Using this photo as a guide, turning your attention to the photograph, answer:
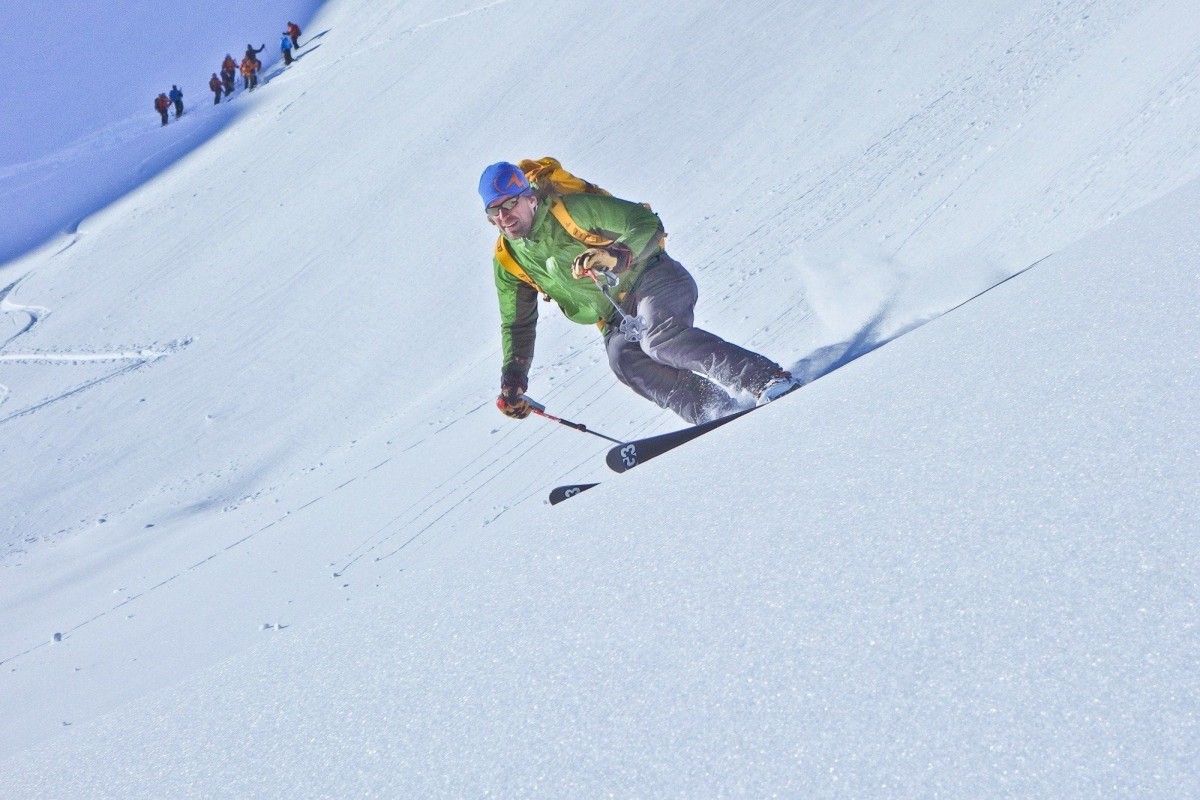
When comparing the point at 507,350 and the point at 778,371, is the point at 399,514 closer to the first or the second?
the point at 507,350

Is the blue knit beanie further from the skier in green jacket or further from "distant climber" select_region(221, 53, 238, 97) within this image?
"distant climber" select_region(221, 53, 238, 97)

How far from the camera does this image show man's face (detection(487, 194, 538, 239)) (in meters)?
4.46

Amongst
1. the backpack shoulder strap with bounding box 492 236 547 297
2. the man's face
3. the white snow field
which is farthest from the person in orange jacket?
the man's face

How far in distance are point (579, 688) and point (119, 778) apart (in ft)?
3.43

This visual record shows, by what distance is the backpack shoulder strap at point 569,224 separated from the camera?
4594 mm

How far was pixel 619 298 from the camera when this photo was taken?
4.98 m

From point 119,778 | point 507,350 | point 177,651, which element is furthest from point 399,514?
point 119,778

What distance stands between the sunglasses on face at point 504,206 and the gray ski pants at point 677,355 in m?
0.75

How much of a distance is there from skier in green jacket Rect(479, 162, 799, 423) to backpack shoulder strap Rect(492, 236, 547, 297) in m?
0.01

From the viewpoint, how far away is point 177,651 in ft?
14.7

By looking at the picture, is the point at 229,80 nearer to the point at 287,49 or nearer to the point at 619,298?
the point at 287,49

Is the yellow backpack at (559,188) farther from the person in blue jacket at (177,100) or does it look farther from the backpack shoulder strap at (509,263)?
the person in blue jacket at (177,100)

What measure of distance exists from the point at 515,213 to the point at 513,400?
42.6 inches

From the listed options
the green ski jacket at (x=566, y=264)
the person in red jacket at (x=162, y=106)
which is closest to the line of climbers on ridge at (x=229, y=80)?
the person in red jacket at (x=162, y=106)
